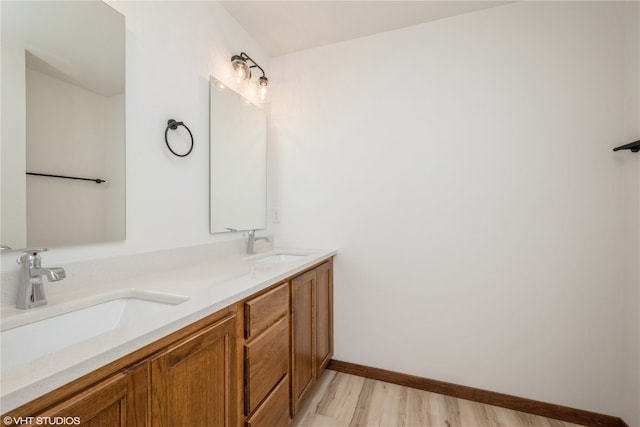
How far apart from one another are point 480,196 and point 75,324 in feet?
6.92

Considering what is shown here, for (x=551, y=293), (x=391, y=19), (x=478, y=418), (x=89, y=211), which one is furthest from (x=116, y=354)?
(x=391, y=19)

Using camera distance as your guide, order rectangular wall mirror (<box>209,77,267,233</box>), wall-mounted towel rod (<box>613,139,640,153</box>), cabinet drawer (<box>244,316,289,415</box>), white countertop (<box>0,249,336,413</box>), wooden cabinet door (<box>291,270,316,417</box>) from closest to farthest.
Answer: white countertop (<box>0,249,336,413</box>)
cabinet drawer (<box>244,316,289,415</box>)
wall-mounted towel rod (<box>613,139,640,153</box>)
wooden cabinet door (<box>291,270,316,417</box>)
rectangular wall mirror (<box>209,77,267,233</box>)

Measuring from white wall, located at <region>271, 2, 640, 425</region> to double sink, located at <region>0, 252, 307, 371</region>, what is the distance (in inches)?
52.7

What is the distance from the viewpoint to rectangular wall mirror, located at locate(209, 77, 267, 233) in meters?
1.79

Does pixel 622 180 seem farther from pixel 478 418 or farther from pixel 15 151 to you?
pixel 15 151

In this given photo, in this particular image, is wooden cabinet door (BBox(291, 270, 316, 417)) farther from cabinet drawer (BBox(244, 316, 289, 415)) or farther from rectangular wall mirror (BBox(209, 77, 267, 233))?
rectangular wall mirror (BBox(209, 77, 267, 233))

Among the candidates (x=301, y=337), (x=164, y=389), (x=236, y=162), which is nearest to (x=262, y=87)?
(x=236, y=162)

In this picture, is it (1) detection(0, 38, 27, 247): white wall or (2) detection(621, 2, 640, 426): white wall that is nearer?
(1) detection(0, 38, 27, 247): white wall

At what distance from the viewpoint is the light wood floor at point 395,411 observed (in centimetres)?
162

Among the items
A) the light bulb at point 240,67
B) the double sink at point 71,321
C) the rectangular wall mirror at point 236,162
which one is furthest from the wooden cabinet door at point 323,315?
the light bulb at point 240,67

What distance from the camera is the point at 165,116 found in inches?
57.1

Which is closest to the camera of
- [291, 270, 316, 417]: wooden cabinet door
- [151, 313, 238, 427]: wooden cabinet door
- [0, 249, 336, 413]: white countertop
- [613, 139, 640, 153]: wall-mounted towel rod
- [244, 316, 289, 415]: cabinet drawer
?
[0, 249, 336, 413]: white countertop

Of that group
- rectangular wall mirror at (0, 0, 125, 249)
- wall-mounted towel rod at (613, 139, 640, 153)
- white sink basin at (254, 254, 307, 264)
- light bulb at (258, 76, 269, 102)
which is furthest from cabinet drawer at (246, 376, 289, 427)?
wall-mounted towel rod at (613, 139, 640, 153)

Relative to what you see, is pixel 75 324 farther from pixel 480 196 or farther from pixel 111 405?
pixel 480 196
